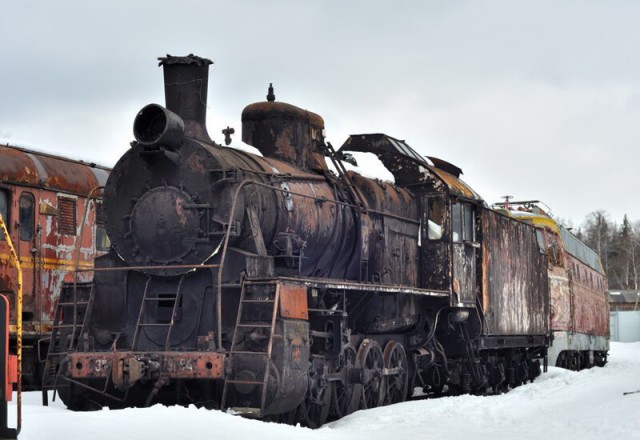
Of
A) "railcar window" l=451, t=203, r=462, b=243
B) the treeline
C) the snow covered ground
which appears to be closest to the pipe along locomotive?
the snow covered ground

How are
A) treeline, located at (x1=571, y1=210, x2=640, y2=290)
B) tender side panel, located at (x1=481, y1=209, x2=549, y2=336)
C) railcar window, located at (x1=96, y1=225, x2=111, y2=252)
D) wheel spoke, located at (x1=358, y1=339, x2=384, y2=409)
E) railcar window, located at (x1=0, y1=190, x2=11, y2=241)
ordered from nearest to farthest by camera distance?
wheel spoke, located at (x1=358, y1=339, x2=384, y2=409), railcar window, located at (x1=0, y1=190, x2=11, y2=241), railcar window, located at (x1=96, y1=225, x2=111, y2=252), tender side panel, located at (x1=481, y1=209, x2=549, y2=336), treeline, located at (x1=571, y1=210, x2=640, y2=290)

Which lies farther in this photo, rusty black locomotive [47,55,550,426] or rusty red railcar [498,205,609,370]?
rusty red railcar [498,205,609,370]

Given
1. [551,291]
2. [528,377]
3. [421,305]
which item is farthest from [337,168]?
[551,291]

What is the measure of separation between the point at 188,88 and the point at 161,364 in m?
3.71

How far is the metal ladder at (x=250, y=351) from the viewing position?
10.2 meters

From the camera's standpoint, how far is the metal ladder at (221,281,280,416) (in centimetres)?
1017

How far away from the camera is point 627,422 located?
10.6 m

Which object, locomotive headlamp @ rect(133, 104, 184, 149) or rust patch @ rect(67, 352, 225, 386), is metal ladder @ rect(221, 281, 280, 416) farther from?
locomotive headlamp @ rect(133, 104, 184, 149)

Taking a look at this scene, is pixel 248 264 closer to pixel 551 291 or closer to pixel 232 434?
pixel 232 434

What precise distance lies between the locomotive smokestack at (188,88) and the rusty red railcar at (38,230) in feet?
9.98

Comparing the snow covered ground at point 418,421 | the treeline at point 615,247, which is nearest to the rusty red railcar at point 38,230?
the snow covered ground at point 418,421

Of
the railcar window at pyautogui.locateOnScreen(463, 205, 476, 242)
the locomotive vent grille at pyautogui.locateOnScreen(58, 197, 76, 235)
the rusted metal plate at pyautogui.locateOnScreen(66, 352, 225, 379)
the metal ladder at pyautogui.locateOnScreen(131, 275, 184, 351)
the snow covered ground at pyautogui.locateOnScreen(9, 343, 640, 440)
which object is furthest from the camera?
the railcar window at pyautogui.locateOnScreen(463, 205, 476, 242)

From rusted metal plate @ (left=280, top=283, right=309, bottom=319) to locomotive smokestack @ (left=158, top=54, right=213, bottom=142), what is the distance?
7.85ft

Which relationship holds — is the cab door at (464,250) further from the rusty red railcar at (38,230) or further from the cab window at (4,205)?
the cab window at (4,205)
